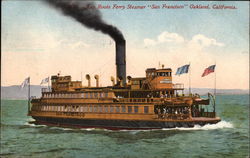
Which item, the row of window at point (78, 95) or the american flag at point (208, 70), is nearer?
the american flag at point (208, 70)

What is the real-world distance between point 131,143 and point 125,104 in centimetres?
669

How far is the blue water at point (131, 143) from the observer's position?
22594 millimetres

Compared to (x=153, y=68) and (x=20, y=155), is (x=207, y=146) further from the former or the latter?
(x=20, y=155)

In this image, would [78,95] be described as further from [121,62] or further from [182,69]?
[182,69]

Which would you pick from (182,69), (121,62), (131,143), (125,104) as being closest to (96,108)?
(125,104)

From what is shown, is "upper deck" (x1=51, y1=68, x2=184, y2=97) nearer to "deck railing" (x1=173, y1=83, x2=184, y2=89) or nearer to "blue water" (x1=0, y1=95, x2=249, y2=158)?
"deck railing" (x1=173, y1=83, x2=184, y2=89)

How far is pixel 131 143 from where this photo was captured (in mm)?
25375

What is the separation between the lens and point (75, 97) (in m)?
35.5

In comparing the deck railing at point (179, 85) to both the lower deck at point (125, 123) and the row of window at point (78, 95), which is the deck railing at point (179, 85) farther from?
the row of window at point (78, 95)

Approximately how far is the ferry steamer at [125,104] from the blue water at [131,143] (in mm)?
1080

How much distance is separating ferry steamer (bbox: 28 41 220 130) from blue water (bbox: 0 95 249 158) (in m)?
1.08

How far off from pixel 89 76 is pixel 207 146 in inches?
633

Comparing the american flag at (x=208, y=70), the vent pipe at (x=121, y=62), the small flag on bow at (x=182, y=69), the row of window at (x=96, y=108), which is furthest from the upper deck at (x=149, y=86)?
the american flag at (x=208, y=70)

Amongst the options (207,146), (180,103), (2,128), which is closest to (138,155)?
(207,146)
